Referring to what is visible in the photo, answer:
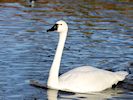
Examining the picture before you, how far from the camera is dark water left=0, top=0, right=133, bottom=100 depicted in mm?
14188

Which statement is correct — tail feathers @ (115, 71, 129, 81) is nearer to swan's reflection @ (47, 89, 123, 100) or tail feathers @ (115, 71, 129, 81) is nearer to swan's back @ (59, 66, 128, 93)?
swan's back @ (59, 66, 128, 93)

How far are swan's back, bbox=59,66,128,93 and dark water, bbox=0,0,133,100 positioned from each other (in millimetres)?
194

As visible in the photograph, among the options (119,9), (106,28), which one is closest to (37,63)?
(106,28)

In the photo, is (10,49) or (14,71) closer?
(14,71)

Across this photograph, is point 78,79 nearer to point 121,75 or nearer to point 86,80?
point 86,80

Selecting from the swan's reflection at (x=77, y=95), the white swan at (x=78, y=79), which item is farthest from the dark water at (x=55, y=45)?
the white swan at (x=78, y=79)

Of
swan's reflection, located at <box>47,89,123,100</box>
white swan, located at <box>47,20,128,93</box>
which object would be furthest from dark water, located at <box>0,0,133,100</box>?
white swan, located at <box>47,20,128,93</box>

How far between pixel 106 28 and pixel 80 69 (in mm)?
12057

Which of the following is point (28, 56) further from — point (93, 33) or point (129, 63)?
point (93, 33)

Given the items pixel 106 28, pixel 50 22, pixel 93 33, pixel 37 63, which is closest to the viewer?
pixel 37 63

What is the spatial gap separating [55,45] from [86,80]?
263 inches

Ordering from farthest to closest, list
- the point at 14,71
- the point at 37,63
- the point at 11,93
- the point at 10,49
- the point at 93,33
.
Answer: the point at 93,33 < the point at 10,49 < the point at 37,63 < the point at 14,71 < the point at 11,93

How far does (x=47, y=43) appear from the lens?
21031mm

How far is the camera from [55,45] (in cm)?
2067
